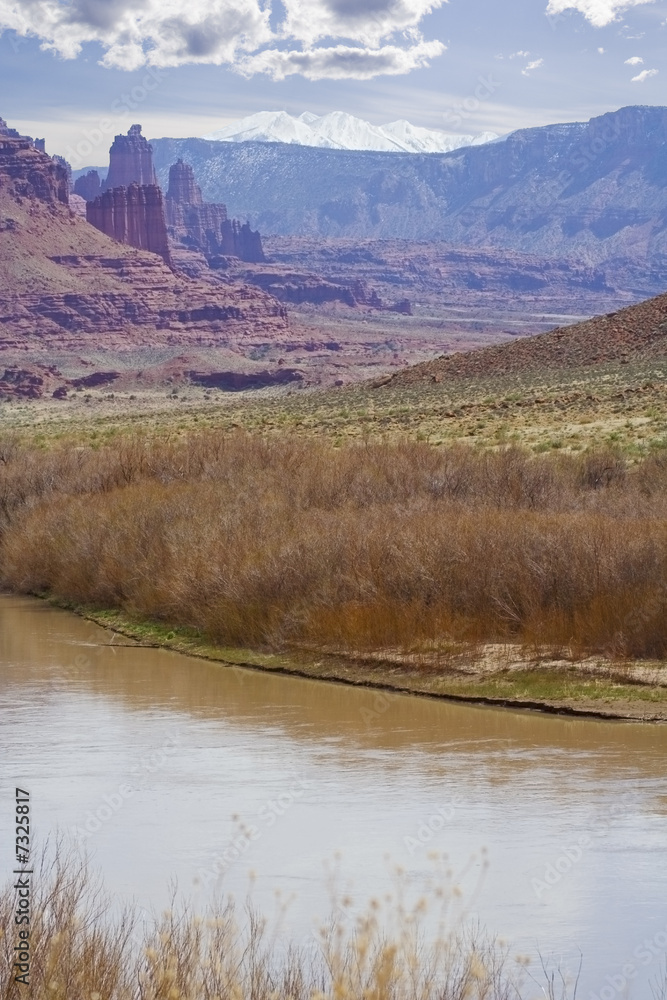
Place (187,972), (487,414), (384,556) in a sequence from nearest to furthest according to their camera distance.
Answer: (187,972)
(384,556)
(487,414)

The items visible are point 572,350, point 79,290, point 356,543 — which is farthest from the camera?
point 79,290

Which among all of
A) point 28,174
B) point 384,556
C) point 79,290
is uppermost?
point 28,174

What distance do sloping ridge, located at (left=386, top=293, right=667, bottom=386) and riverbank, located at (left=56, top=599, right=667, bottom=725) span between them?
37.7m

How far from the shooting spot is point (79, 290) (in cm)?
16638

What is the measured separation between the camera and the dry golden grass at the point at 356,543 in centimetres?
1916

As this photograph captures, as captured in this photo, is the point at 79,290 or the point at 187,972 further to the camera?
the point at 79,290

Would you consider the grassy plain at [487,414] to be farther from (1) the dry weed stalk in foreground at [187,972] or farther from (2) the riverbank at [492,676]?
(1) the dry weed stalk in foreground at [187,972]
